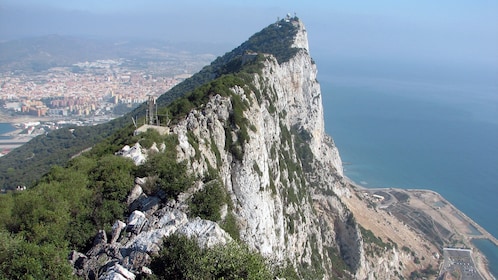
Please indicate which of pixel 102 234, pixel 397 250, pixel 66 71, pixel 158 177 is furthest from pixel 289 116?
pixel 66 71

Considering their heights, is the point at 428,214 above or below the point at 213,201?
below

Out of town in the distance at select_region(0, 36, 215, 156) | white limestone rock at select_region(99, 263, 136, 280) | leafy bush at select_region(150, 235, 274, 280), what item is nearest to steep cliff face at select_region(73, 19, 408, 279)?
white limestone rock at select_region(99, 263, 136, 280)

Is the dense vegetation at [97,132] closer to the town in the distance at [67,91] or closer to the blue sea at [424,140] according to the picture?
the town in the distance at [67,91]

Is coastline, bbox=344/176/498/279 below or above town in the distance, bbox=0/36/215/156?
below

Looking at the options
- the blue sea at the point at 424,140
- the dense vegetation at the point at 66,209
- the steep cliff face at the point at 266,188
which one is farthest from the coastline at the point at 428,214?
the dense vegetation at the point at 66,209

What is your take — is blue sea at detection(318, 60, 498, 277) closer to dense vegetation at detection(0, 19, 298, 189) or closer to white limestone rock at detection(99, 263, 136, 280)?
dense vegetation at detection(0, 19, 298, 189)

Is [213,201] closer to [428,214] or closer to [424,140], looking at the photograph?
[428,214]

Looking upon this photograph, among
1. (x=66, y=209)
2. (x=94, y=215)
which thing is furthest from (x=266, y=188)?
(x=66, y=209)
